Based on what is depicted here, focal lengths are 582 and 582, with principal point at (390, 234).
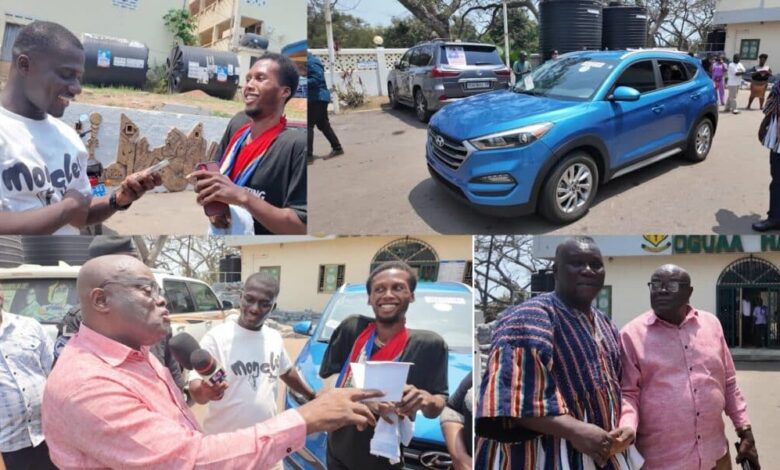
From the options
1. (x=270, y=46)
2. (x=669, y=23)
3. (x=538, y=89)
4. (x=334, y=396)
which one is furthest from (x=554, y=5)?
(x=334, y=396)

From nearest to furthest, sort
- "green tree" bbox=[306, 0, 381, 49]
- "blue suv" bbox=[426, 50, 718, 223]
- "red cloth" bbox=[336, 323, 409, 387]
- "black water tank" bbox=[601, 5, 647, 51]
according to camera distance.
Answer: "red cloth" bbox=[336, 323, 409, 387] < "green tree" bbox=[306, 0, 381, 49] < "blue suv" bbox=[426, 50, 718, 223] < "black water tank" bbox=[601, 5, 647, 51]

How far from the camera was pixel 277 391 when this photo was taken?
262cm

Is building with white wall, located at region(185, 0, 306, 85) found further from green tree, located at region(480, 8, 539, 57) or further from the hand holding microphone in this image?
green tree, located at region(480, 8, 539, 57)

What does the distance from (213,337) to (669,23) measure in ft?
15.4

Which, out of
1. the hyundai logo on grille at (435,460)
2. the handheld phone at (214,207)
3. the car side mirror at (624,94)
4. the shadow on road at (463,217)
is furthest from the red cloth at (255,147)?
the car side mirror at (624,94)

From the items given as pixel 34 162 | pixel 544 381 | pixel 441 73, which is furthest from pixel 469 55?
pixel 34 162

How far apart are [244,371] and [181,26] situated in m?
1.77

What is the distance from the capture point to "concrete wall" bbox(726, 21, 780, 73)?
17.9 ft

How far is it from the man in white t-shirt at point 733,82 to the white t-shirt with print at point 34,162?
6.38m

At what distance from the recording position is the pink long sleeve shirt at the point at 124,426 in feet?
4.58

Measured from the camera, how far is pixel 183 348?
2270mm

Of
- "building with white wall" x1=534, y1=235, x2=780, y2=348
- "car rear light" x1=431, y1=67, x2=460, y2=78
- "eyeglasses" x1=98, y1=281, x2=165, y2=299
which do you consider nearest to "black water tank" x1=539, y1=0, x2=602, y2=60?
"car rear light" x1=431, y1=67, x2=460, y2=78

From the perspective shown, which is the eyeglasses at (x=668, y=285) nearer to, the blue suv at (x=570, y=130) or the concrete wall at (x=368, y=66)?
the blue suv at (x=570, y=130)

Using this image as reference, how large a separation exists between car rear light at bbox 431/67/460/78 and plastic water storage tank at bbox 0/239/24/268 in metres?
2.78
